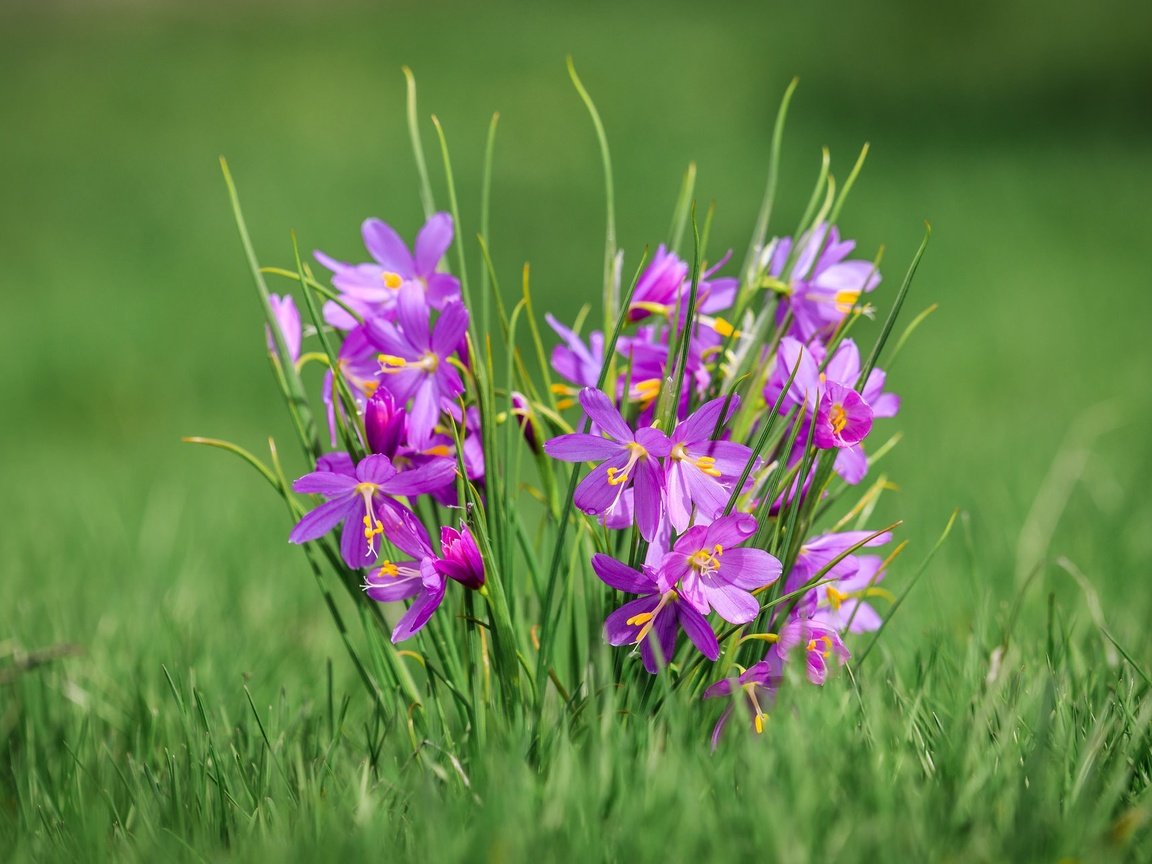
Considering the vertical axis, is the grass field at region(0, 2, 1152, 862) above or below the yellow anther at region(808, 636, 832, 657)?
below

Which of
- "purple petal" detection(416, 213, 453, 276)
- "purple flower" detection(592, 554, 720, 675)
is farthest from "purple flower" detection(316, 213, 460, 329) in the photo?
"purple flower" detection(592, 554, 720, 675)

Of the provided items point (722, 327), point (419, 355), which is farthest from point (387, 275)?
point (722, 327)

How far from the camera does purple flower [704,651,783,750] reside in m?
1.09

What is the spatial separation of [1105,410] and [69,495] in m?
3.12

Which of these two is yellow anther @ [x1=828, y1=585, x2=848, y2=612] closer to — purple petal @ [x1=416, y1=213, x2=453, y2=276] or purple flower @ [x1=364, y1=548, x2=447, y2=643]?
purple flower @ [x1=364, y1=548, x2=447, y2=643]

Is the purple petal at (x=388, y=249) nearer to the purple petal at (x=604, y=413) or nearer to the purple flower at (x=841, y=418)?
the purple petal at (x=604, y=413)

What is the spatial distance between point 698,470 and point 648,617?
5.9 inches

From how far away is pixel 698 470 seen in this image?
1.03 m

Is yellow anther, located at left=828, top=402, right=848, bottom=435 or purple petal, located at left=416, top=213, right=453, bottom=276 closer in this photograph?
yellow anther, located at left=828, top=402, right=848, bottom=435

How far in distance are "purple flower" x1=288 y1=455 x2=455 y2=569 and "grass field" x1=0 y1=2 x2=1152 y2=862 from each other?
0.21 meters

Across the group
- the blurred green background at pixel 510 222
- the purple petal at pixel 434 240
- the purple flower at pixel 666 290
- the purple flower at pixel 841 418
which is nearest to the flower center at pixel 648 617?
the purple flower at pixel 841 418

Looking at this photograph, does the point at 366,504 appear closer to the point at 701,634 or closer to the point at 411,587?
the point at 411,587

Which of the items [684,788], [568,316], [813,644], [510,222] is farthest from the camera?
[510,222]

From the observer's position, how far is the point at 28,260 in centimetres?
565
